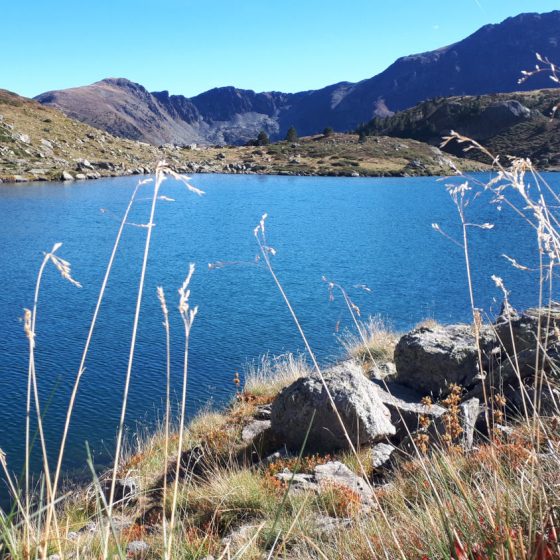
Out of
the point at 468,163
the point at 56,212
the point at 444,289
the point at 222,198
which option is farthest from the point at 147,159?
the point at 444,289

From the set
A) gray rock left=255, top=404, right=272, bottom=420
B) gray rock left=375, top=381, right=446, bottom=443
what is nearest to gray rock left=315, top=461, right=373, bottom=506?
gray rock left=375, top=381, right=446, bottom=443

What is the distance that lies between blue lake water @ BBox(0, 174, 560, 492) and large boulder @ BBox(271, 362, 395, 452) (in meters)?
2.69

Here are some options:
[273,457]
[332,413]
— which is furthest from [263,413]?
[332,413]

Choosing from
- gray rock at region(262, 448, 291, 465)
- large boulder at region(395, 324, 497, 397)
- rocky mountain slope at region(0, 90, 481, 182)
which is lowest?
gray rock at region(262, 448, 291, 465)

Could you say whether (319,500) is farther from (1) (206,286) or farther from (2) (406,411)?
(1) (206,286)

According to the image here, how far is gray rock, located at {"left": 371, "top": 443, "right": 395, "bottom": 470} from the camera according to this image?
610cm

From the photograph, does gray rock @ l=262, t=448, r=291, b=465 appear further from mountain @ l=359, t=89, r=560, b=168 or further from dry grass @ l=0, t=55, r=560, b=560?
mountain @ l=359, t=89, r=560, b=168

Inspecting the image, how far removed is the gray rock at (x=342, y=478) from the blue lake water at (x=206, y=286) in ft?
9.18

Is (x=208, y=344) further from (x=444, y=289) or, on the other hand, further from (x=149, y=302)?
(x=444, y=289)

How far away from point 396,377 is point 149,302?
11.1 metres

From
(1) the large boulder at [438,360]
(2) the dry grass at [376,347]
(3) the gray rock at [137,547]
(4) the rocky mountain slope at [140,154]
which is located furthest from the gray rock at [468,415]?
(4) the rocky mountain slope at [140,154]

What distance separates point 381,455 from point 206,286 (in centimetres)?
1428

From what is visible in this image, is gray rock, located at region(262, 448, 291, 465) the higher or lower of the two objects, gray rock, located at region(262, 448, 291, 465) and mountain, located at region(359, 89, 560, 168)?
the lower

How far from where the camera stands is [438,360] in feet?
27.0
